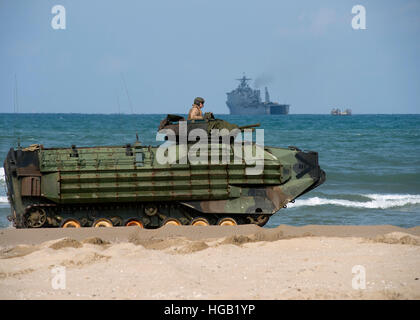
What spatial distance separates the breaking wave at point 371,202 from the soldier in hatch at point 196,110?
26.1ft

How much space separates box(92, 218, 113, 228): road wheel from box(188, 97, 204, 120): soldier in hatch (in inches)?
126

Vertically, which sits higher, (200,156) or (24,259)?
(200,156)

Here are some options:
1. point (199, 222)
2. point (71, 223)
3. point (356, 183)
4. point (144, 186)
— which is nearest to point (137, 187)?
point (144, 186)

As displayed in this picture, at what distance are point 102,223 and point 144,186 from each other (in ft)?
4.69

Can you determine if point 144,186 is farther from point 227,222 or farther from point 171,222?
point 227,222

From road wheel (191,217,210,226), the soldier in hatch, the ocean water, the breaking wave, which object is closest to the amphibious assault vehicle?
road wheel (191,217,210,226)

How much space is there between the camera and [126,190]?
15.8 metres

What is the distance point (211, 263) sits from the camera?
11828mm

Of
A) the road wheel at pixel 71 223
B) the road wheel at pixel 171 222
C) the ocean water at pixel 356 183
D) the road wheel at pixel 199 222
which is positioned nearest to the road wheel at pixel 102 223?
the road wheel at pixel 71 223

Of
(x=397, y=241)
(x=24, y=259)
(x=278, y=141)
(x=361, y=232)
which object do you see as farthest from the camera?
(x=278, y=141)
